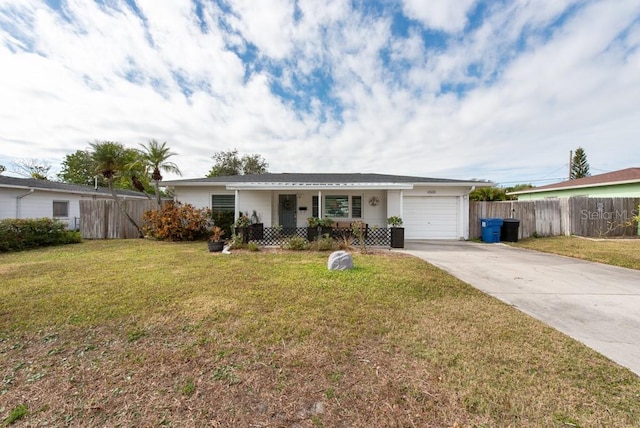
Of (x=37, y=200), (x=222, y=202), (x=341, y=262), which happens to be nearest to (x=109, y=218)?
(x=222, y=202)

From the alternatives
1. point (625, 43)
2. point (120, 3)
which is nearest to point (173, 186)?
point (120, 3)

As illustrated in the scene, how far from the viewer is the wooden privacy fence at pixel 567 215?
11617 mm

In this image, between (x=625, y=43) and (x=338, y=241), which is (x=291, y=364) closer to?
(x=338, y=241)

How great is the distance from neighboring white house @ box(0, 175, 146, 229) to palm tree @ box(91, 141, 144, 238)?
6.02m

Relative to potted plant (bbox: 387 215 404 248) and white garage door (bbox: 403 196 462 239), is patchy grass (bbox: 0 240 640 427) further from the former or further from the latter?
white garage door (bbox: 403 196 462 239)

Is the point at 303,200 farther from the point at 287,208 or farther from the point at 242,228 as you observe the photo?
the point at 242,228

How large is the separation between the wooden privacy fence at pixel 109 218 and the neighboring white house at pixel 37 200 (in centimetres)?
539

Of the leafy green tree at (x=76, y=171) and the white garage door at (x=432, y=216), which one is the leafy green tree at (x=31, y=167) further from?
the white garage door at (x=432, y=216)

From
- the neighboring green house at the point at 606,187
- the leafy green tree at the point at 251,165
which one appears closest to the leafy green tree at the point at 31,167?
the leafy green tree at the point at 251,165

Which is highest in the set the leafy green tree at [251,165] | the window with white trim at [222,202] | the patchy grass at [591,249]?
the leafy green tree at [251,165]

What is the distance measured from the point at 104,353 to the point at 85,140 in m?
13.4

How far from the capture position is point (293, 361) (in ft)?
8.25

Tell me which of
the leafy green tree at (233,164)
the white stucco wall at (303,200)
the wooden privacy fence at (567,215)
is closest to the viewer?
the wooden privacy fence at (567,215)

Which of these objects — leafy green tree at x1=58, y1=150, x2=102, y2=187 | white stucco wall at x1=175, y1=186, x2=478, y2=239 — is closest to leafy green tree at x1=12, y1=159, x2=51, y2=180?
leafy green tree at x1=58, y1=150, x2=102, y2=187
